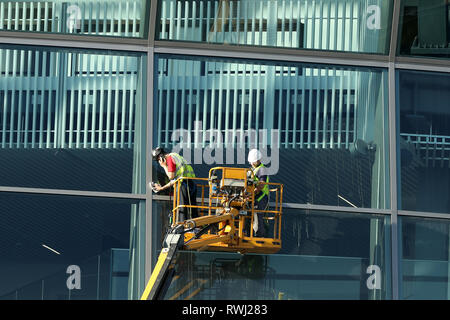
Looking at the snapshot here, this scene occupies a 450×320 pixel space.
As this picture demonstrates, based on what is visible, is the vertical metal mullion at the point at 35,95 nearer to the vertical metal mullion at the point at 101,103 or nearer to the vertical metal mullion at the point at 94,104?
the vertical metal mullion at the point at 94,104

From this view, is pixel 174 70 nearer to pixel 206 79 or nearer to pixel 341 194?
pixel 206 79

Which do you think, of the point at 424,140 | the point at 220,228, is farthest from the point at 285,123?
the point at 220,228

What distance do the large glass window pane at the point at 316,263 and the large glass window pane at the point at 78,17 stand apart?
2972 millimetres

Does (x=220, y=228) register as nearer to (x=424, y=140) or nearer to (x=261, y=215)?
(x=261, y=215)

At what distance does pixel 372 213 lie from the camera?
61.8ft

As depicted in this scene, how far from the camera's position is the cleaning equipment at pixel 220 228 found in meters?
16.5

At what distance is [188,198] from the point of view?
17.6 meters

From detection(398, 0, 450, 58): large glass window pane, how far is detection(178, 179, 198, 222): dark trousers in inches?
163

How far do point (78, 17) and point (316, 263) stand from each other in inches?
205

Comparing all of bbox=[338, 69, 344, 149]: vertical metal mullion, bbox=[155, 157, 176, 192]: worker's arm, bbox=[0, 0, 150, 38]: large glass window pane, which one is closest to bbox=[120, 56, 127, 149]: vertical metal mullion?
bbox=[0, 0, 150, 38]: large glass window pane

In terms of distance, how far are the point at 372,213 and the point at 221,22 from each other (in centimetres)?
376
